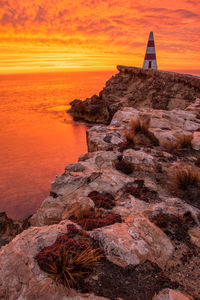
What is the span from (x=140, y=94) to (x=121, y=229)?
90.0 feet

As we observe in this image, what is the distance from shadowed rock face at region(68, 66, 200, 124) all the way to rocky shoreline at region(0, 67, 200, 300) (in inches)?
597

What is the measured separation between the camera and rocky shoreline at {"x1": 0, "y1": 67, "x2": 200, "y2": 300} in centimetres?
276

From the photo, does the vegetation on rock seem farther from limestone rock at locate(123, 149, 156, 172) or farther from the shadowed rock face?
the shadowed rock face

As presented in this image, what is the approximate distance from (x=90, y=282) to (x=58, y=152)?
1890 cm

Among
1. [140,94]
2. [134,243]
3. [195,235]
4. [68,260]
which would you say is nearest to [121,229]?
[134,243]

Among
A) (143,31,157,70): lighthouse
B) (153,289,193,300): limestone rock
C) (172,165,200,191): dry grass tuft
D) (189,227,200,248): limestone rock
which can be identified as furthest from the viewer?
(143,31,157,70): lighthouse

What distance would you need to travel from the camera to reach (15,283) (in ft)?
8.84

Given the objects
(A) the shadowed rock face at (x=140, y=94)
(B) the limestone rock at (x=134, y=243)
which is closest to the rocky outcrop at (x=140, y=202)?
(B) the limestone rock at (x=134, y=243)

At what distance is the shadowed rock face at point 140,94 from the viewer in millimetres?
21203

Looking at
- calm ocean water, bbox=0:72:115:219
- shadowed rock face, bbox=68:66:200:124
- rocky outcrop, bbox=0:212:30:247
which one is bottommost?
calm ocean water, bbox=0:72:115:219

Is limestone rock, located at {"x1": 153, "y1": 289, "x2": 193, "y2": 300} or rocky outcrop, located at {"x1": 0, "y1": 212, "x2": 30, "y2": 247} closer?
limestone rock, located at {"x1": 153, "y1": 289, "x2": 193, "y2": 300}

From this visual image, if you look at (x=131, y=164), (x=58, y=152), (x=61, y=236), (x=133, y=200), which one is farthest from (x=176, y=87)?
(x=61, y=236)

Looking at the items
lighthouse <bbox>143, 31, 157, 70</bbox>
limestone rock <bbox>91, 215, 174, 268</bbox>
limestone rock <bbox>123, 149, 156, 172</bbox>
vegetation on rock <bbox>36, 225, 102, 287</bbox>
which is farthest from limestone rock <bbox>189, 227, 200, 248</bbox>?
lighthouse <bbox>143, 31, 157, 70</bbox>

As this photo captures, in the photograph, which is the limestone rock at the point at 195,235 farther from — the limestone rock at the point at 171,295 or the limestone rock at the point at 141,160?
the limestone rock at the point at 141,160
